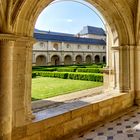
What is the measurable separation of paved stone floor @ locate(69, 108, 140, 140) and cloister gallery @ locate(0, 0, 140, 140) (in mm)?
229

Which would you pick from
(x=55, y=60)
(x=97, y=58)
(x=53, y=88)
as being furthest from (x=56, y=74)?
(x=97, y=58)

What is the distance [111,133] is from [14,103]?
2.10 meters

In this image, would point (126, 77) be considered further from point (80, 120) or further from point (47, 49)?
point (47, 49)

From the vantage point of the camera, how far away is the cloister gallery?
2924 millimetres

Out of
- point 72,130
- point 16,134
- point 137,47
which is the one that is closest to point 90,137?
point 72,130

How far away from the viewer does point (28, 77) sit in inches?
130

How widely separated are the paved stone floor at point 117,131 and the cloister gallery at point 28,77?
0.75 feet

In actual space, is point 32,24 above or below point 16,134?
above

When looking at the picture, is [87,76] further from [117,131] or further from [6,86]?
[6,86]

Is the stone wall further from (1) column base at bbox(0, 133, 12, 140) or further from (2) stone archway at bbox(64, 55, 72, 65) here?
(2) stone archway at bbox(64, 55, 72, 65)

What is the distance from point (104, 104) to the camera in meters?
4.90

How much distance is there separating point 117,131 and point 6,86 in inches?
98.4

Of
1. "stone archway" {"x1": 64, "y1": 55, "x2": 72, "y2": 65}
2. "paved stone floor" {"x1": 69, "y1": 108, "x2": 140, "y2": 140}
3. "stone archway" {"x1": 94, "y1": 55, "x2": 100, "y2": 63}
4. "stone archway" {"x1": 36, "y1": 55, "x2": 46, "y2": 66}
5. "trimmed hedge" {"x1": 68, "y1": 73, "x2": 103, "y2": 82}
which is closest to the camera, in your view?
"paved stone floor" {"x1": 69, "y1": 108, "x2": 140, "y2": 140}

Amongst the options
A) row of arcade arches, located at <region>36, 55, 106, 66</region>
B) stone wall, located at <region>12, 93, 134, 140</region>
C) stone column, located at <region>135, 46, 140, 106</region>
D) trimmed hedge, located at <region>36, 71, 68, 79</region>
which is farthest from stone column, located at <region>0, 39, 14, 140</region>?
row of arcade arches, located at <region>36, 55, 106, 66</region>
